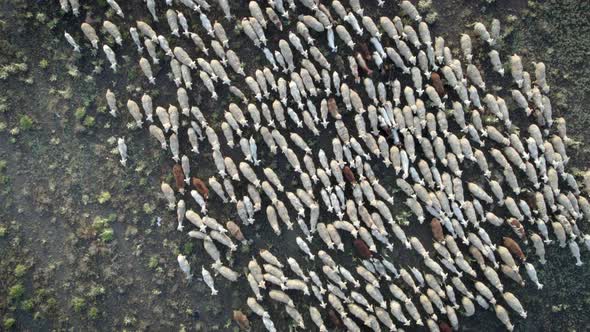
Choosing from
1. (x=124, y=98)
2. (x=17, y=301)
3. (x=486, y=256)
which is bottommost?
(x=17, y=301)

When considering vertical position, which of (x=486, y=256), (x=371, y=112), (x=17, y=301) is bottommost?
(x=17, y=301)

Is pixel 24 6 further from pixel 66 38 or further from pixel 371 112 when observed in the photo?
pixel 371 112

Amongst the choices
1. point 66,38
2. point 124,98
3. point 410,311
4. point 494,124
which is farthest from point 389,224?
point 66,38

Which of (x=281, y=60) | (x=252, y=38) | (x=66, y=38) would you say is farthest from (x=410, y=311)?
(x=66, y=38)

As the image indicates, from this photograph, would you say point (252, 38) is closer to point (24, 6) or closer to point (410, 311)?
point (24, 6)

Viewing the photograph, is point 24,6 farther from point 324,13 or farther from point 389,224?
point 389,224

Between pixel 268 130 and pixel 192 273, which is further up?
pixel 268 130

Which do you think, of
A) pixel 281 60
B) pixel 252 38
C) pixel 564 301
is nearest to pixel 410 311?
pixel 564 301

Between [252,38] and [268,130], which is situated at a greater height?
[252,38]
